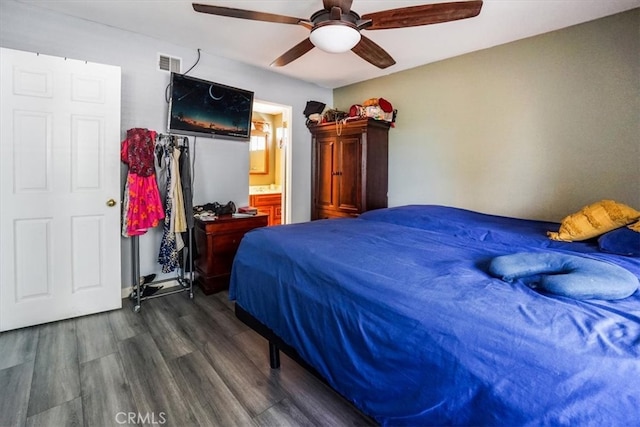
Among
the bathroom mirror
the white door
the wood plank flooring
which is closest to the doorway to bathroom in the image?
the bathroom mirror

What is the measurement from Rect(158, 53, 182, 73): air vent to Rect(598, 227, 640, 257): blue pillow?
146 inches

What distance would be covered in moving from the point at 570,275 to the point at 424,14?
1630 millimetres

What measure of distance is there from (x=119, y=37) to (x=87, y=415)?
2993 mm

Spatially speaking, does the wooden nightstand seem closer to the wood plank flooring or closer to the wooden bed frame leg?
the wood plank flooring

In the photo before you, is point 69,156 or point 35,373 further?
point 69,156

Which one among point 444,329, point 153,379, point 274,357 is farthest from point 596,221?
point 153,379

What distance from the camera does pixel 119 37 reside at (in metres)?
2.82

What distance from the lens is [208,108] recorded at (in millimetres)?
3277

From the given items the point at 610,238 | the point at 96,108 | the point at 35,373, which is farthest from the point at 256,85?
the point at 610,238

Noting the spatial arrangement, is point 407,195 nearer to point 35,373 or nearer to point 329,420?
point 329,420

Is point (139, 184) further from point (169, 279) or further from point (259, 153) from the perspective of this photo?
point (259, 153)

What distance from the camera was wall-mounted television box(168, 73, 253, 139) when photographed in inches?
121

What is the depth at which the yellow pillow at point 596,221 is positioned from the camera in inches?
67.8

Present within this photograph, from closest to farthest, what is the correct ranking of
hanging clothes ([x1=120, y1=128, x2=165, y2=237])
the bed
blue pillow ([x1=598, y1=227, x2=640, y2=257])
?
the bed → blue pillow ([x1=598, y1=227, x2=640, y2=257]) → hanging clothes ([x1=120, y1=128, x2=165, y2=237])
